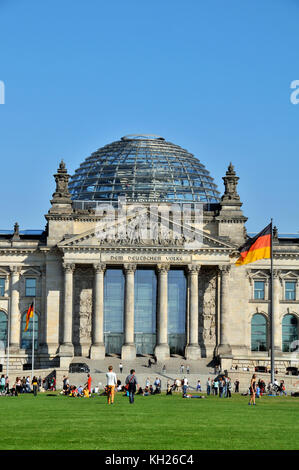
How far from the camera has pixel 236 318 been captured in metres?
112

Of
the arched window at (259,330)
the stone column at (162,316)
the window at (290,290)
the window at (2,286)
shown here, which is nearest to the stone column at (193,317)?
the stone column at (162,316)

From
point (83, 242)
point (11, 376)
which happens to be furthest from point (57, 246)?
point (11, 376)

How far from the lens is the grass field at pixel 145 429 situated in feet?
104

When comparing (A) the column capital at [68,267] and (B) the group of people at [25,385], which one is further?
(A) the column capital at [68,267]

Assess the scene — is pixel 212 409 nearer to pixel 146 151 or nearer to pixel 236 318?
pixel 236 318

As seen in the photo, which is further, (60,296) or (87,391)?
(60,296)

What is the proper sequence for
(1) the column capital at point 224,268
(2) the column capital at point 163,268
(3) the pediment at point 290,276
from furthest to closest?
(3) the pediment at point 290,276 < (1) the column capital at point 224,268 < (2) the column capital at point 163,268

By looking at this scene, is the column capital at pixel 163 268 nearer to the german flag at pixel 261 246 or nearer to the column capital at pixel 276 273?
the column capital at pixel 276 273

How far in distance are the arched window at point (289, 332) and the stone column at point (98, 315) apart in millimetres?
21082

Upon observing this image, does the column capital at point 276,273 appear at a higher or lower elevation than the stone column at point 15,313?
higher

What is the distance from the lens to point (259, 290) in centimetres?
11494

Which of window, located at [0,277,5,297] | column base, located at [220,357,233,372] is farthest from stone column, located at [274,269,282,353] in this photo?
window, located at [0,277,5,297]

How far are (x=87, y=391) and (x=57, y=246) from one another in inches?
1643

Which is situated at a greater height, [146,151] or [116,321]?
[146,151]
